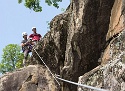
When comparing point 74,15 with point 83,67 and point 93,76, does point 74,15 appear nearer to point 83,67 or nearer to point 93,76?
point 83,67

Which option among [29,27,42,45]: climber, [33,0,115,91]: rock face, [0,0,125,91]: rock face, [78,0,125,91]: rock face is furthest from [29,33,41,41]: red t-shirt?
[78,0,125,91]: rock face

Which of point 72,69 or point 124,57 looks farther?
point 72,69

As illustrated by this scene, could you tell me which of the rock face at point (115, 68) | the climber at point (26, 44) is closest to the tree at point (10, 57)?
the climber at point (26, 44)

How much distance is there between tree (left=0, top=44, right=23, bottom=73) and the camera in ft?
123

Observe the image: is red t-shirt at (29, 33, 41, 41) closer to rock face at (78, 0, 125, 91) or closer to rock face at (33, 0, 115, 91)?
rock face at (33, 0, 115, 91)

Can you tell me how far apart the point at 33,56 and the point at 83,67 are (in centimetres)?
473

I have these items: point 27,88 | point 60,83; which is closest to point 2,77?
point 27,88

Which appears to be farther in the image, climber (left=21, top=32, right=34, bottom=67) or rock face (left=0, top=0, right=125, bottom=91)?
climber (left=21, top=32, right=34, bottom=67)

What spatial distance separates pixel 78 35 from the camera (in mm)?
11133

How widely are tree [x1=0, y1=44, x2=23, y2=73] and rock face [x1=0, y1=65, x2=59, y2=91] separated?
22.8 m

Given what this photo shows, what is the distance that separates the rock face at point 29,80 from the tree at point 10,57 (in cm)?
2282

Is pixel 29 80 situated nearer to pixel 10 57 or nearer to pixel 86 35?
pixel 86 35

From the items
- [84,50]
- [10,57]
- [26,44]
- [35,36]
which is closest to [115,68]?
[84,50]

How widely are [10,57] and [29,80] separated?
25.0m
